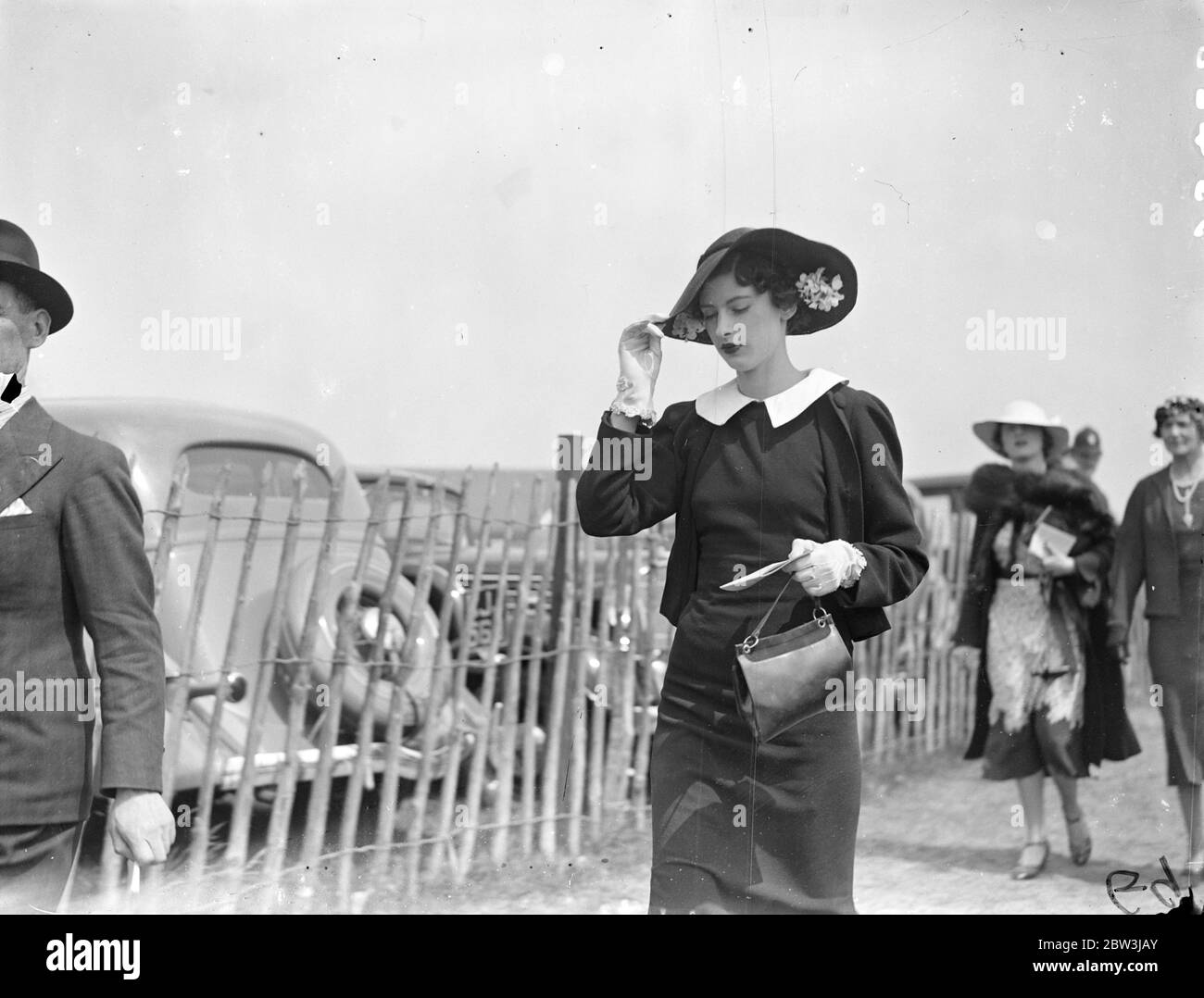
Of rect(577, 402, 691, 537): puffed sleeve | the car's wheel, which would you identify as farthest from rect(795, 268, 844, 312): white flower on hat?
the car's wheel

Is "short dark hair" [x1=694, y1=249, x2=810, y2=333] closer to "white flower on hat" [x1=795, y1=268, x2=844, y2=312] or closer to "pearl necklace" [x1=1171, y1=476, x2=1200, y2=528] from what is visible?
"white flower on hat" [x1=795, y1=268, x2=844, y2=312]

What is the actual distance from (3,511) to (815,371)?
6.42ft

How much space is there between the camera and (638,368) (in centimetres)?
332

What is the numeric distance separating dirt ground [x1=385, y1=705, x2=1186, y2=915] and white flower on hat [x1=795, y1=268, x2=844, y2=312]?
65.4 inches

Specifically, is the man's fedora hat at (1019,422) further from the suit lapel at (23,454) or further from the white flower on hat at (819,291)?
the suit lapel at (23,454)

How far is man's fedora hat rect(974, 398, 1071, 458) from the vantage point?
3.89 metres

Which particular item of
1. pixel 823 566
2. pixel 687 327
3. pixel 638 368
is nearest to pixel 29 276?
pixel 638 368

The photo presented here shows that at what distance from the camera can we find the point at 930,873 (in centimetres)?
394

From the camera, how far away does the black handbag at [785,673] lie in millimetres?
3025

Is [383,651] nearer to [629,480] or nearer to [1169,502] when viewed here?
[629,480]

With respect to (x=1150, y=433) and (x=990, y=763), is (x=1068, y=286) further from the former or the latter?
(x=990, y=763)

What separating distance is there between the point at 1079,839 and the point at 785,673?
1674 millimetres

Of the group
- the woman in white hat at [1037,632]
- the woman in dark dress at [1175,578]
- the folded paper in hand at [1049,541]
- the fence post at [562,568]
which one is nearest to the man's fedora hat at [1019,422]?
the woman in white hat at [1037,632]
